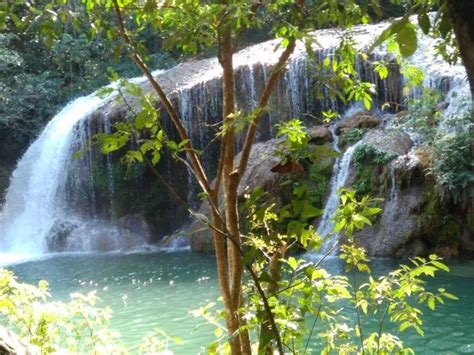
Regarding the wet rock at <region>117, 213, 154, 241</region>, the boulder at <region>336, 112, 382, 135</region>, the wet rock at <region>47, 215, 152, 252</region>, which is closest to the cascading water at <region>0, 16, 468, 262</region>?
the wet rock at <region>47, 215, 152, 252</region>

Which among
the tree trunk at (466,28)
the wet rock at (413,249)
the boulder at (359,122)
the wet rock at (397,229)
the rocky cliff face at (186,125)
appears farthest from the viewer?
the rocky cliff face at (186,125)

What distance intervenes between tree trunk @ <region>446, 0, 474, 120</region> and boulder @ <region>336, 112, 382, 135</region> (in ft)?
38.4

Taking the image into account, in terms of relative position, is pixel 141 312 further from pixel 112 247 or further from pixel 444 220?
pixel 112 247

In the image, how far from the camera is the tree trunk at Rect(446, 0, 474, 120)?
921mm

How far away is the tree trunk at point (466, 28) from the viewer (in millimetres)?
921

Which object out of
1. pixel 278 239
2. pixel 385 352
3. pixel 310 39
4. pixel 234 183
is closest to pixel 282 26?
pixel 310 39

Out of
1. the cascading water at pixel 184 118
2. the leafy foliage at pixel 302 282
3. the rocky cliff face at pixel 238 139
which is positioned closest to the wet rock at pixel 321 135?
the rocky cliff face at pixel 238 139

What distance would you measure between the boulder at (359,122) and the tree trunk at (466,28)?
11703mm

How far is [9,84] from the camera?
773 inches

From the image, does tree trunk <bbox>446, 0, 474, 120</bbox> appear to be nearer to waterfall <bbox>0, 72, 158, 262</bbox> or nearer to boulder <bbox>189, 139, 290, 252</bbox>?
boulder <bbox>189, 139, 290, 252</bbox>

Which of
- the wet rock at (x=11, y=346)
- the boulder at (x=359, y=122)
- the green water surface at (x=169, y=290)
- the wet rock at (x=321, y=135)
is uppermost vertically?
the boulder at (x=359, y=122)

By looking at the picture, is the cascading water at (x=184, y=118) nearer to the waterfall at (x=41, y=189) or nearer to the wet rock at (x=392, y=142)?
the waterfall at (x=41, y=189)

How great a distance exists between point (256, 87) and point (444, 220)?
647cm

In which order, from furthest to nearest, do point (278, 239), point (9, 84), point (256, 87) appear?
point (9, 84), point (256, 87), point (278, 239)
